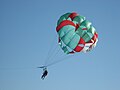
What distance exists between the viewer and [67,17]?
24906mm

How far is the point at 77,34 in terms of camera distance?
24.2 m

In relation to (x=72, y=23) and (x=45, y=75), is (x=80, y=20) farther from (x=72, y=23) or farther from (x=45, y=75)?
(x=45, y=75)

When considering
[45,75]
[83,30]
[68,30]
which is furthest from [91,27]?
[45,75]

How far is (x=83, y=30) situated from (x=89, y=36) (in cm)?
90

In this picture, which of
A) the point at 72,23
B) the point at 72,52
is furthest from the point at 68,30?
the point at 72,52

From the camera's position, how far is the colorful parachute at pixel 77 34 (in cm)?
2395

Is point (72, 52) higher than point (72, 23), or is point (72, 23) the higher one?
point (72, 23)

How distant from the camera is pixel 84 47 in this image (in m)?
24.3

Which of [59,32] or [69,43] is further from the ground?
[59,32]

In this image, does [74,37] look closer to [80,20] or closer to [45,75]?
[80,20]

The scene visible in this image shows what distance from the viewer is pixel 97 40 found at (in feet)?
81.6

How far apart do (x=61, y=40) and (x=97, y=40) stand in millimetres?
3962

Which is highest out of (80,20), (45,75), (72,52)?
(80,20)

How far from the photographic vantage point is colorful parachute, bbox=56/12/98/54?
78.6ft
